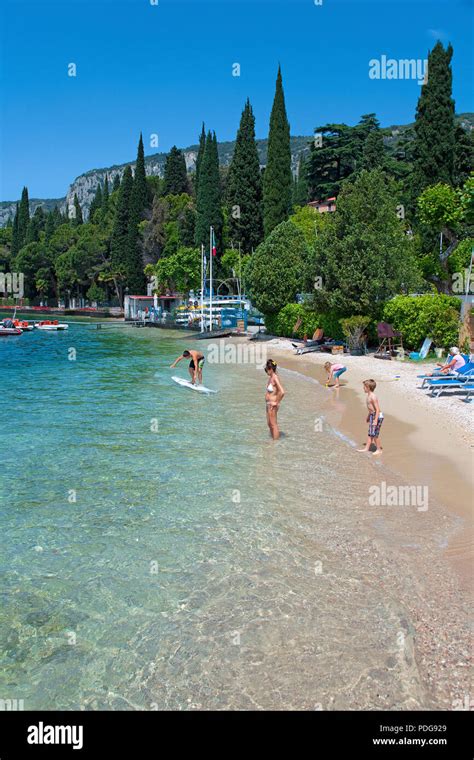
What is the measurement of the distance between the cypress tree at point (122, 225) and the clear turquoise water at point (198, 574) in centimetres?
7710

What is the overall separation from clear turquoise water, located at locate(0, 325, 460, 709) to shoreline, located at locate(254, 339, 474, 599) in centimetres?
64

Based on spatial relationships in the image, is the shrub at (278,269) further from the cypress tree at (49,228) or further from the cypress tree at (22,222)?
the cypress tree at (22,222)

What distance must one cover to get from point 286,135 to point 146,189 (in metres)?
30.5

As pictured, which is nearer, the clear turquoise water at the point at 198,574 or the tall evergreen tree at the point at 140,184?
the clear turquoise water at the point at 198,574

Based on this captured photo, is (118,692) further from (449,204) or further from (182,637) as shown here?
(449,204)

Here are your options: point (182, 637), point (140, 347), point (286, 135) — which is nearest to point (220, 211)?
point (286, 135)

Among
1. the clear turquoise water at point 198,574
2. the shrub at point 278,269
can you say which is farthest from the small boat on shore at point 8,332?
the clear turquoise water at point 198,574

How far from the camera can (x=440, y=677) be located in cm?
552

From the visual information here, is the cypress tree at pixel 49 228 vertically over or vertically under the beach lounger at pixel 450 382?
over

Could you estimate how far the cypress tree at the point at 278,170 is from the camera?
6350 cm

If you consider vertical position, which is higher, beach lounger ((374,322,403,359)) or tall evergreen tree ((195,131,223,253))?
tall evergreen tree ((195,131,223,253))

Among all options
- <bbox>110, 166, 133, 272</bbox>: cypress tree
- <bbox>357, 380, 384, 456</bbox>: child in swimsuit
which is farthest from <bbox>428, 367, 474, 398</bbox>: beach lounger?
<bbox>110, 166, 133, 272</bbox>: cypress tree

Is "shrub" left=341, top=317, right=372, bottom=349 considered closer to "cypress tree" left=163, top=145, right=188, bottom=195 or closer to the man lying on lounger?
the man lying on lounger

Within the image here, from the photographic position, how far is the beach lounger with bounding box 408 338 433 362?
27325 millimetres
